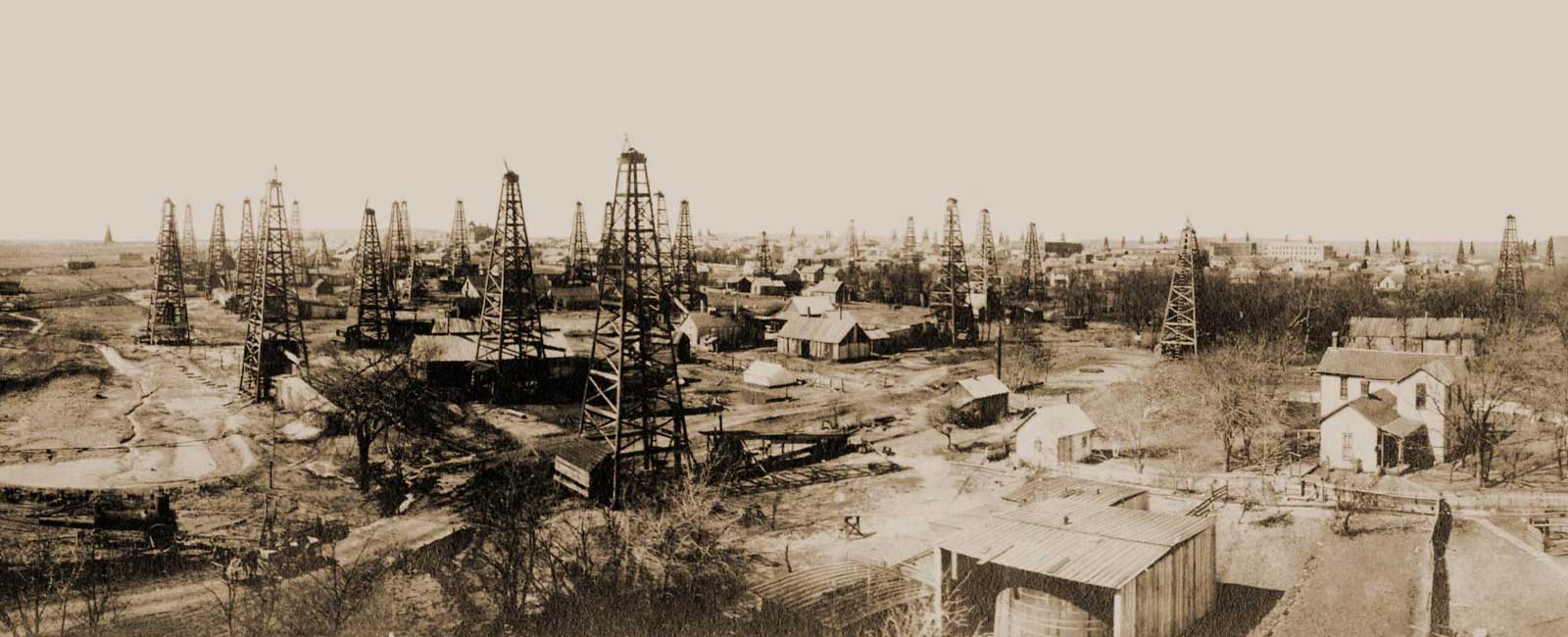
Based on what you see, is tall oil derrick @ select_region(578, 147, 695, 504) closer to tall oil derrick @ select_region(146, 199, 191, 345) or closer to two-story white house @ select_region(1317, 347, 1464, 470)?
two-story white house @ select_region(1317, 347, 1464, 470)

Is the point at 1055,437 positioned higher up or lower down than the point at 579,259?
lower down

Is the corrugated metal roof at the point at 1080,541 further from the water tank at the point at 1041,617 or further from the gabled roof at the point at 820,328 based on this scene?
the gabled roof at the point at 820,328

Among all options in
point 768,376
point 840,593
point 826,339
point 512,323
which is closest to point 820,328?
point 826,339

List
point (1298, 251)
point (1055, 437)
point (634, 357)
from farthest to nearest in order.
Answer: point (1298, 251) < point (1055, 437) < point (634, 357)

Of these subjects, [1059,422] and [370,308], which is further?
[370,308]

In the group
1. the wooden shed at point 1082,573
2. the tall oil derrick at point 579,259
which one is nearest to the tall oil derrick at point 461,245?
the tall oil derrick at point 579,259

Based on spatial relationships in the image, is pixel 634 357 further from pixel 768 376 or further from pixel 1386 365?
pixel 1386 365
